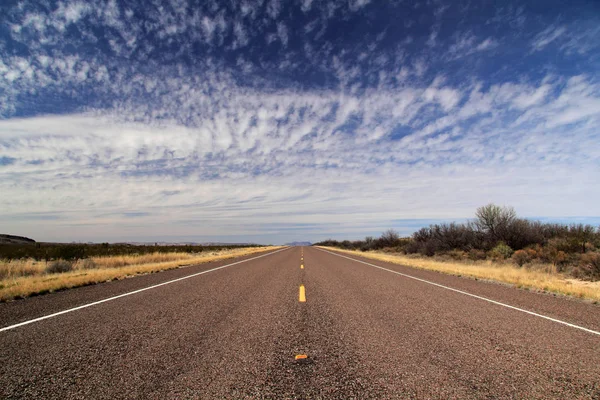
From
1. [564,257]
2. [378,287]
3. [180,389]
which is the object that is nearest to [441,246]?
[564,257]

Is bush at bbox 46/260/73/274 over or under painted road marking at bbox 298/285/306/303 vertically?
over

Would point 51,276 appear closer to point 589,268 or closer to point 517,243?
point 589,268

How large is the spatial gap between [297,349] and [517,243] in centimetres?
2657

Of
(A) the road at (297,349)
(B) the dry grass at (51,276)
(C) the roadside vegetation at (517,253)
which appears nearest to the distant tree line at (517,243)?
(C) the roadside vegetation at (517,253)

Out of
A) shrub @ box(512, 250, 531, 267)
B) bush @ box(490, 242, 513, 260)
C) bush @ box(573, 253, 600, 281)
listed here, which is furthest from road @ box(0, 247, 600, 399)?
bush @ box(490, 242, 513, 260)

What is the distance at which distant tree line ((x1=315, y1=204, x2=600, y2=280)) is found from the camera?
1736 centimetres

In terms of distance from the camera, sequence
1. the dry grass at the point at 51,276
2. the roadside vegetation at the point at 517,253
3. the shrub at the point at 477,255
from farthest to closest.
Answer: the shrub at the point at 477,255, the roadside vegetation at the point at 517,253, the dry grass at the point at 51,276

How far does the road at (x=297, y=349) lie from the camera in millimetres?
3055

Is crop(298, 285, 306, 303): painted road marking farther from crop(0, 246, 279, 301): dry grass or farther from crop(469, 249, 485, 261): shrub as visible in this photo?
crop(469, 249, 485, 261): shrub

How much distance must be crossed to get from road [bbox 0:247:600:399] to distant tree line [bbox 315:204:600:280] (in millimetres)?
12659

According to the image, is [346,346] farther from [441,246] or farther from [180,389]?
[441,246]

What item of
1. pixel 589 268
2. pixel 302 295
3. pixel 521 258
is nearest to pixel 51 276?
pixel 302 295

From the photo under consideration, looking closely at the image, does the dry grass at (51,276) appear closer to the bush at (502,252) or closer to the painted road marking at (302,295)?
the painted road marking at (302,295)

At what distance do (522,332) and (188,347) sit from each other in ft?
16.6
